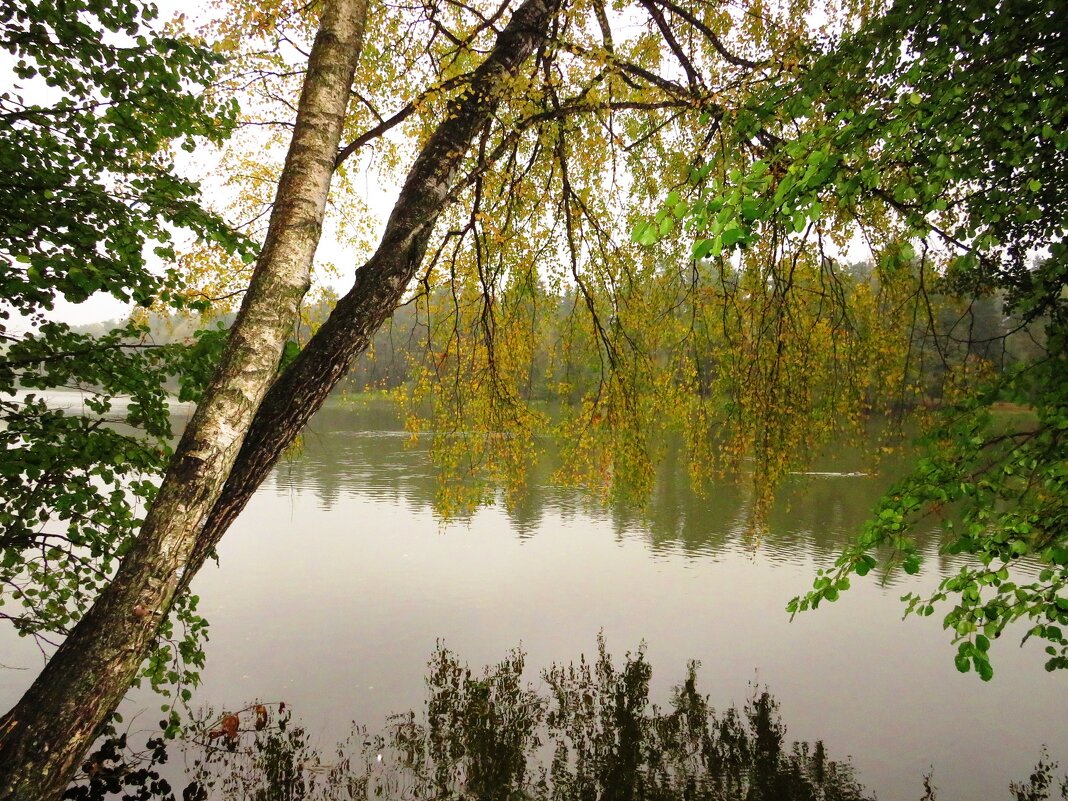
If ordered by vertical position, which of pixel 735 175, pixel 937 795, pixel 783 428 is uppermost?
pixel 735 175

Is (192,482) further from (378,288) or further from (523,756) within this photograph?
(523,756)

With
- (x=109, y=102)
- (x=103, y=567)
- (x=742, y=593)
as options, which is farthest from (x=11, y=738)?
(x=742, y=593)

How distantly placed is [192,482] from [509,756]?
4864 millimetres

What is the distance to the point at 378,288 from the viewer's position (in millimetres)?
3201

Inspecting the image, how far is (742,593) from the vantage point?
10.5m

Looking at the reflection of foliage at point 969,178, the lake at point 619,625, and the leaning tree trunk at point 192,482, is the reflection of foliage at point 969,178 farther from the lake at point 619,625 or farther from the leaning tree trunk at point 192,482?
the lake at point 619,625

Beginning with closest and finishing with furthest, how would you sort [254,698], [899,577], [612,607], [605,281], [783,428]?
[783,428], [605,281], [254,698], [612,607], [899,577]

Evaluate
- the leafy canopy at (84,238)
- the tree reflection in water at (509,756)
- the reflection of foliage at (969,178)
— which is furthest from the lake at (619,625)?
the reflection of foliage at (969,178)

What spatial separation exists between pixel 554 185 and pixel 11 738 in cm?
523

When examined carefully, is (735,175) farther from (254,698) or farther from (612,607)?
(612,607)

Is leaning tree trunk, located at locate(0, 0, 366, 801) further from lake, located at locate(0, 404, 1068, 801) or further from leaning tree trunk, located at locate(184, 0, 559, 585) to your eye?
lake, located at locate(0, 404, 1068, 801)

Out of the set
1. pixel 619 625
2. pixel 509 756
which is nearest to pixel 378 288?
pixel 509 756

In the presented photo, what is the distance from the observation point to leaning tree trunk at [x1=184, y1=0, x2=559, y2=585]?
2.79 meters

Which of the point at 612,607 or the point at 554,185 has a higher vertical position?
the point at 554,185
